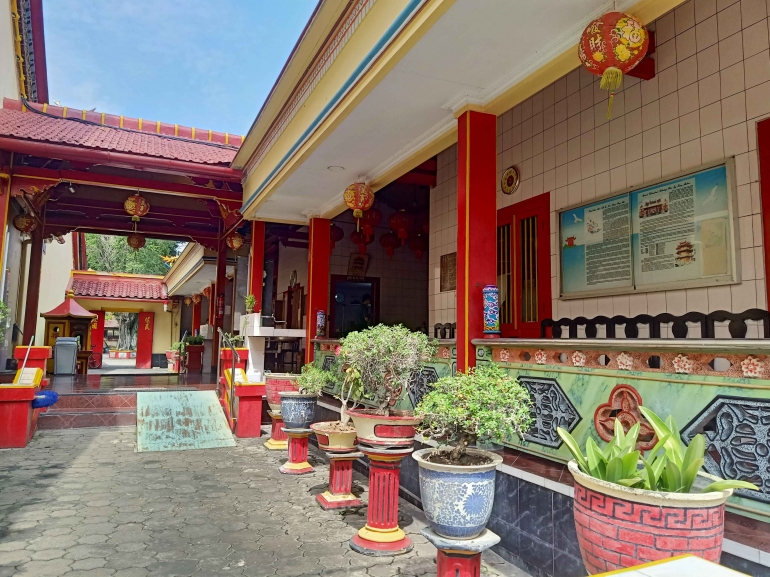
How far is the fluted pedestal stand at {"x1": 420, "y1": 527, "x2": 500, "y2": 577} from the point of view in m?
2.53

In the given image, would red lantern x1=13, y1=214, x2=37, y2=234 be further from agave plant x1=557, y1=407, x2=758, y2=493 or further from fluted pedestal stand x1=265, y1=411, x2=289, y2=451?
agave plant x1=557, y1=407, x2=758, y2=493

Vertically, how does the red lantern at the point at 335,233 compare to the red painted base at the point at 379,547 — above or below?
above

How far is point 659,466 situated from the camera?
185 centimetres

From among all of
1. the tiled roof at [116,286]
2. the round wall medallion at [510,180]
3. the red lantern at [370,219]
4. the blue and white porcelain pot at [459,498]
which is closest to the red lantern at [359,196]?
the red lantern at [370,219]

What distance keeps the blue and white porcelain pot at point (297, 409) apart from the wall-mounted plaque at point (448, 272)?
249cm

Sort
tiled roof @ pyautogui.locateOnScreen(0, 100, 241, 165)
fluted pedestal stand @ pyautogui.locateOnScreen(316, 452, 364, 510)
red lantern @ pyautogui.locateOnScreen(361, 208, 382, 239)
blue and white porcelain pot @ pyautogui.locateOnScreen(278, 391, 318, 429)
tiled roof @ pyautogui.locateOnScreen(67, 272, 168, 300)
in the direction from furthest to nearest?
tiled roof @ pyautogui.locateOnScreen(67, 272, 168, 300) → red lantern @ pyautogui.locateOnScreen(361, 208, 382, 239) → tiled roof @ pyautogui.locateOnScreen(0, 100, 241, 165) → blue and white porcelain pot @ pyautogui.locateOnScreen(278, 391, 318, 429) → fluted pedestal stand @ pyautogui.locateOnScreen(316, 452, 364, 510)

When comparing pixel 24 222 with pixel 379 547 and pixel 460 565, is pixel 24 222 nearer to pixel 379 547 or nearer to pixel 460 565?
pixel 379 547

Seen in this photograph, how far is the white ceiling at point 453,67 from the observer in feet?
11.1

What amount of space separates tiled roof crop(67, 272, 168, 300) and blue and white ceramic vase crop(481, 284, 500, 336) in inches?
722

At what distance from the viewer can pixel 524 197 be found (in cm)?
591

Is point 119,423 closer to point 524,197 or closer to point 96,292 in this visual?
point 524,197

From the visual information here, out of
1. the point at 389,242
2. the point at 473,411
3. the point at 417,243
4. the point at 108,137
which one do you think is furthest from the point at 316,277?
the point at 473,411

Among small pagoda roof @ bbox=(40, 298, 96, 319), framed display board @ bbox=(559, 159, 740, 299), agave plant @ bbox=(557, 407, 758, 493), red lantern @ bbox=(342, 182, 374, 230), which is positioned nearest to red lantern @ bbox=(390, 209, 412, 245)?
red lantern @ bbox=(342, 182, 374, 230)

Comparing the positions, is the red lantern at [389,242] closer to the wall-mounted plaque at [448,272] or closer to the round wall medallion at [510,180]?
the wall-mounted plaque at [448,272]
